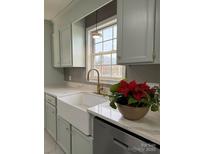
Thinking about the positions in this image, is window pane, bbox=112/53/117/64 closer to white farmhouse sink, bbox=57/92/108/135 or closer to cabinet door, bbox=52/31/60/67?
white farmhouse sink, bbox=57/92/108/135

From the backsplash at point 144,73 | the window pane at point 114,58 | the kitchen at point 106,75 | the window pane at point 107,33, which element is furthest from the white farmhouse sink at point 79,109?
the window pane at point 107,33

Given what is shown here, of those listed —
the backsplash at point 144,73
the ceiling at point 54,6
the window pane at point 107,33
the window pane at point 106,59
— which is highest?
the ceiling at point 54,6

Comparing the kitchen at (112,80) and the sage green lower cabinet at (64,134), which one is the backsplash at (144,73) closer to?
the kitchen at (112,80)

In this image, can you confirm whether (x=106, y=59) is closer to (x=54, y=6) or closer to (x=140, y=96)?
(x=54, y=6)

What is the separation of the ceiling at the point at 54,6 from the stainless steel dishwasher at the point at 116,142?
2.53 m

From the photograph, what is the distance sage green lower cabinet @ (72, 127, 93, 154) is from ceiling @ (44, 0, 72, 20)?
7.69 ft

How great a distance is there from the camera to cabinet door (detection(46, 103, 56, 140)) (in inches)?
111

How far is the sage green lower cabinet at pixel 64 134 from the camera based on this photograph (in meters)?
2.20

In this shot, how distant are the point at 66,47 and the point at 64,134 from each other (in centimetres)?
179

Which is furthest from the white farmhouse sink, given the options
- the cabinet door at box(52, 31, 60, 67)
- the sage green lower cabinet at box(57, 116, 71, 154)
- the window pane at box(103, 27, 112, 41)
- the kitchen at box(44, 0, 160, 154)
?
the cabinet door at box(52, 31, 60, 67)
